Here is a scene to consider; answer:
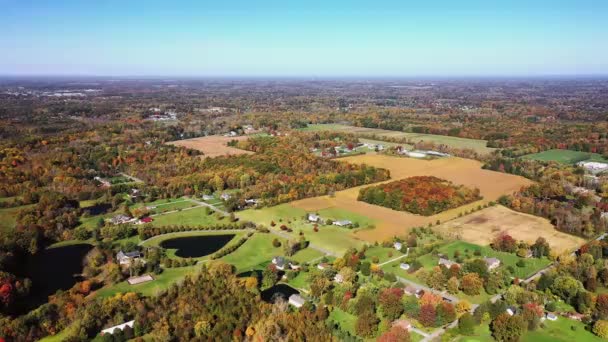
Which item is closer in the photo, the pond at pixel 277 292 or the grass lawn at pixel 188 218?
the pond at pixel 277 292

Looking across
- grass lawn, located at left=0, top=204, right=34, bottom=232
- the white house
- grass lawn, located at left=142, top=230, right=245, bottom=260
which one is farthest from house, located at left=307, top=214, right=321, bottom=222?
grass lawn, located at left=0, top=204, right=34, bottom=232

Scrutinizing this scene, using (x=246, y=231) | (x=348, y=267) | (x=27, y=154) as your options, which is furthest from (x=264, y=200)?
(x=27, y=154)

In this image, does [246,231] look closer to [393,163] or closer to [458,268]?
[458,268]

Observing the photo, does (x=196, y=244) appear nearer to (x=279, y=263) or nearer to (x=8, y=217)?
(x=279, y=263)

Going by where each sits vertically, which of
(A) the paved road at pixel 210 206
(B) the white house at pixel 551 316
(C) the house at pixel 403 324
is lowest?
(A) the paved road at pixel 210 206

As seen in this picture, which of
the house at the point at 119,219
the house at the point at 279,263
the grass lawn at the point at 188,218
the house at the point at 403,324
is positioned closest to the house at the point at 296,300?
the house at the point at 279,263

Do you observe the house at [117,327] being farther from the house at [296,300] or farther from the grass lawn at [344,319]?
the grass lawn at [344,319]

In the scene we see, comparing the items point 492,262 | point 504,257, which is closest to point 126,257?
point 492,262
